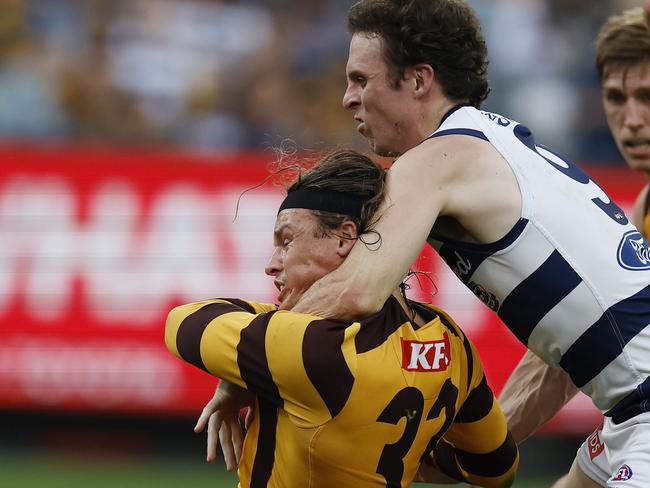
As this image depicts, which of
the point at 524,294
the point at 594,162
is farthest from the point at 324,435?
the point at 594,162

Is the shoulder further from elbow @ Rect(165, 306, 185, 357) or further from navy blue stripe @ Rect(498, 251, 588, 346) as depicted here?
elbow @ Rect(165, 306, 185, 357)

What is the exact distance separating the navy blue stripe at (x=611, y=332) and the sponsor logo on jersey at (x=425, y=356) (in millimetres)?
460

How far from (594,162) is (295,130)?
7.22 feet

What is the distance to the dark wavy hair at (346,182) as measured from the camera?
3.11 meters

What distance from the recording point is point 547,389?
4.07m

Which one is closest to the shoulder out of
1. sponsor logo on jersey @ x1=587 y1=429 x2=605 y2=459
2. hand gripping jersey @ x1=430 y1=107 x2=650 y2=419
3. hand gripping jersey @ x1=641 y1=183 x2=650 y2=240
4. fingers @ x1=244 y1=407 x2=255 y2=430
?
hand gripping jersey @ x1=641 y1=183 x2=650 y2=240

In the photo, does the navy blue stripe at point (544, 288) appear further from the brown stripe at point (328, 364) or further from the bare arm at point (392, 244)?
the brown stripe at point (328, 364)

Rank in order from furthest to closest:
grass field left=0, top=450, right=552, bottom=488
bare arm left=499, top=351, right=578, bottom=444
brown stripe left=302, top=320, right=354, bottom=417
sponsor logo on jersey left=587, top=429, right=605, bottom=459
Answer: grass field left=0, top=450, right=552, bottom=488 → bare arm left=499, top=351, right=578, bottom=444 → sponsor logo on jersey left=587, top=429, right=605, bottom=459 → brown stripe left=302, top=320, right=354, bottom=417

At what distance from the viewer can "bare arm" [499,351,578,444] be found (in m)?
4.07

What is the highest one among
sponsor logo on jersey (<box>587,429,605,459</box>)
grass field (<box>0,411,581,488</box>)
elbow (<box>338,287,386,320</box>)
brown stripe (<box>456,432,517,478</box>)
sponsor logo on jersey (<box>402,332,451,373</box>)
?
elbow (<box>338,287,386,320</box>)

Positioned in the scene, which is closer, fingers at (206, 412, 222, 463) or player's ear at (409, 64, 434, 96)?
fingers at (206, 412, 222, 463)

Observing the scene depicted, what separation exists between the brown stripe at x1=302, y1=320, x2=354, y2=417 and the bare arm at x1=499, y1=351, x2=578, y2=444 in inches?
53.2

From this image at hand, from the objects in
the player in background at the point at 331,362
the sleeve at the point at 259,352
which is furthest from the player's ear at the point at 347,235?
the sleeve at the point at 259,352

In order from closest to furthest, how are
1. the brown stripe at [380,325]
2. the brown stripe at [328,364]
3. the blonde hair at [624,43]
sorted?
the brown stripe at [328,364] → the brown stripe at [380,325] → the blonde hair at [624,43]
